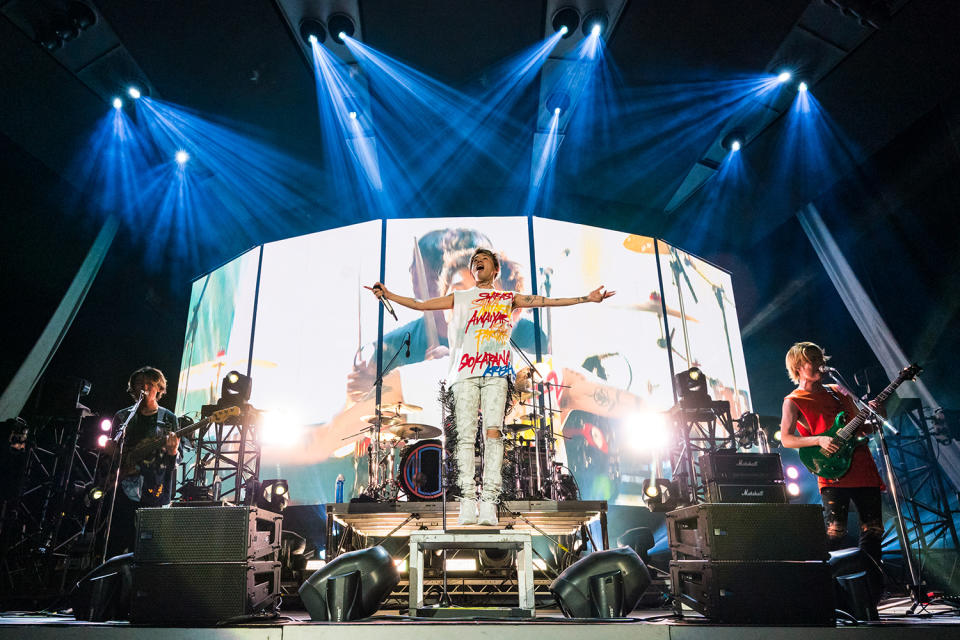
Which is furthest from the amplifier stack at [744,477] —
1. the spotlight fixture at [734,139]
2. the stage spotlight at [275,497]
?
the spotlight fixture at [734,139]

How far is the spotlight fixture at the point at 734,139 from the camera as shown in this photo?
24.8ft

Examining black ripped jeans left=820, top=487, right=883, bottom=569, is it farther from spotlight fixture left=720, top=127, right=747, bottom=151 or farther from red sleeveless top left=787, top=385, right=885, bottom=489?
spotlight fixture left=720, top=127, right=747, bottom=151

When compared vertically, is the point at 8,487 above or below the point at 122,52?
below

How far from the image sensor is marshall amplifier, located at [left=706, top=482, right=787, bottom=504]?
13.1 feet

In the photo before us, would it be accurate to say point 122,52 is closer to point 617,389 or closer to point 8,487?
point 8,487

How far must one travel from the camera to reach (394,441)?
18.5 ft

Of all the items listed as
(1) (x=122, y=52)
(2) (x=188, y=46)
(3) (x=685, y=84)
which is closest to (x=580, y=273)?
(3) (x=685, y=84)

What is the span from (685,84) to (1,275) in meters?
8.05

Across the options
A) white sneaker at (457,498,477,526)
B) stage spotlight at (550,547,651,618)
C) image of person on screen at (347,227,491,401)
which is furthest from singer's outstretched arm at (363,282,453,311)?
image of person on screen at (347,227,491,401)

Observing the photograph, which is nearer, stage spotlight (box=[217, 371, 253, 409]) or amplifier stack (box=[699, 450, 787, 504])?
amplifier stack (box=[699, 450, 787, 504])

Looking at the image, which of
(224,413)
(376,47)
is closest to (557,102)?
(376,47)

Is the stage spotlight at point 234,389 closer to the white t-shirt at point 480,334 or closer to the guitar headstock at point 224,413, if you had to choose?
the guitar headstock at point 224,413

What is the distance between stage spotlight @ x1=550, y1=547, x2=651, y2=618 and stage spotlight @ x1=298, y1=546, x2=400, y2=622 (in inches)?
31.4

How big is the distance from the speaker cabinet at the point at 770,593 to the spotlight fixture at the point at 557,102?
5994 mm
